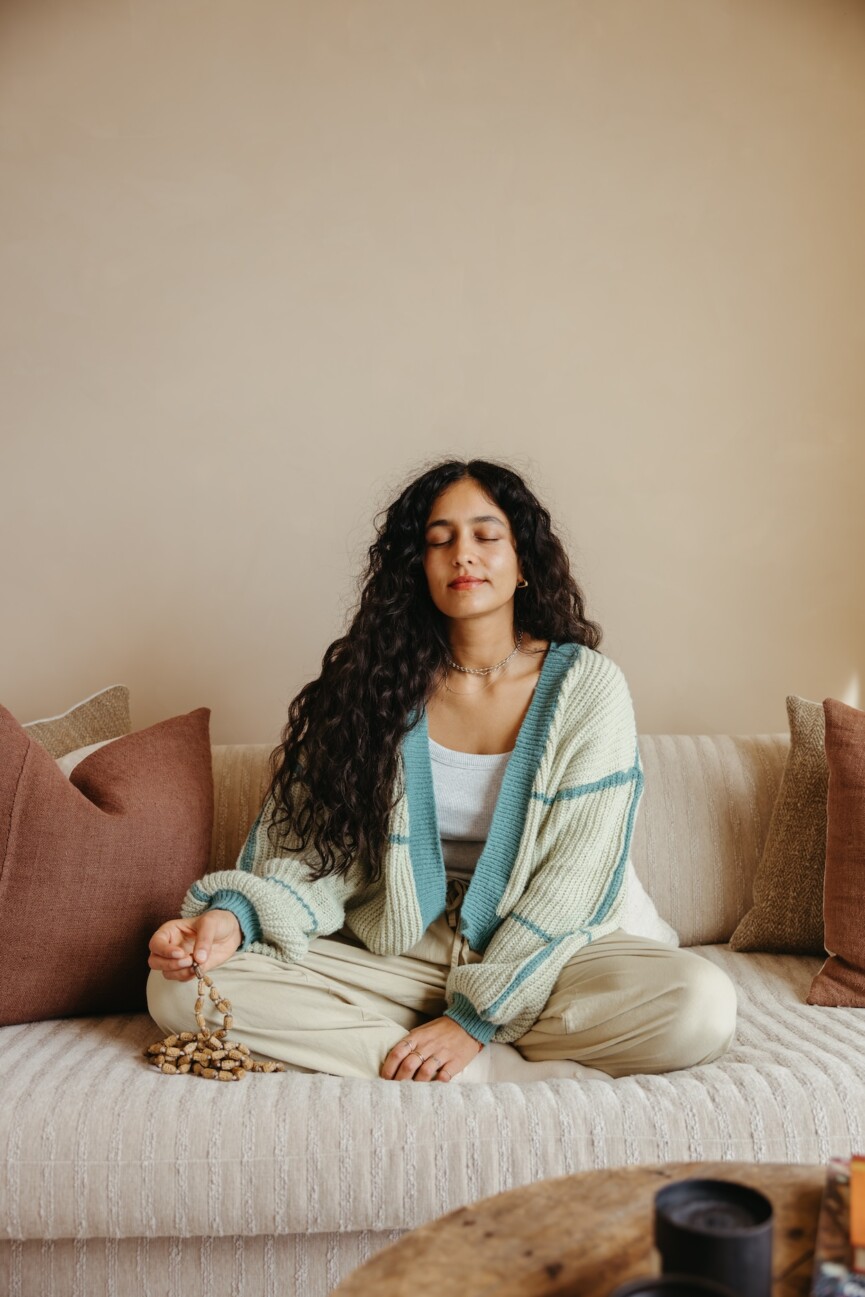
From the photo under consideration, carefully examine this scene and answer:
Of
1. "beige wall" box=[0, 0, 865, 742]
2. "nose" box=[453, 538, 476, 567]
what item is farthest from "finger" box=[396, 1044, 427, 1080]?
"beige wall" box=[0, 0, 865, 742]

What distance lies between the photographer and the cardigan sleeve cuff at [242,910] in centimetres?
166

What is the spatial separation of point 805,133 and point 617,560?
103cm

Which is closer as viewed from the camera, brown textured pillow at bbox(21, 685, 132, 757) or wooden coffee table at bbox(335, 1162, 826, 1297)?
wooden coffee table at bbox(335, 1162, 826, 1297)

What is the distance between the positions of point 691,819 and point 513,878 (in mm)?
500

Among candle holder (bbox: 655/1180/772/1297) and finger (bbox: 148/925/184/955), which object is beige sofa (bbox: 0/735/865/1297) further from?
candle holder (bbox: 655/1180/772/1297)

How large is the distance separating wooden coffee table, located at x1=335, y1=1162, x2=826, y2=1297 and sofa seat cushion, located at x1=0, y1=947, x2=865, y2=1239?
398mm

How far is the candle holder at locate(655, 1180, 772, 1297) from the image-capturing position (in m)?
0.68

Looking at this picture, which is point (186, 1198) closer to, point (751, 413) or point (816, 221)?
point (751, 413)

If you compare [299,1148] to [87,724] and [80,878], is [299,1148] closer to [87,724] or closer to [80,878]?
[80,878]

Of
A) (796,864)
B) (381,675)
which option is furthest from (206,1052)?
(796,864)

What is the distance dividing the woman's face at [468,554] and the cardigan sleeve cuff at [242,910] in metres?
0.60

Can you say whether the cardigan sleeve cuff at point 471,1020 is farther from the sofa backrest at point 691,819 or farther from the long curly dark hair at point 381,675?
the sofa backrest at point 691,819

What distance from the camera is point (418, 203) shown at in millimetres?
2354

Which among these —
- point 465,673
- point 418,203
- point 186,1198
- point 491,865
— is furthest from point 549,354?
point 186,1198
